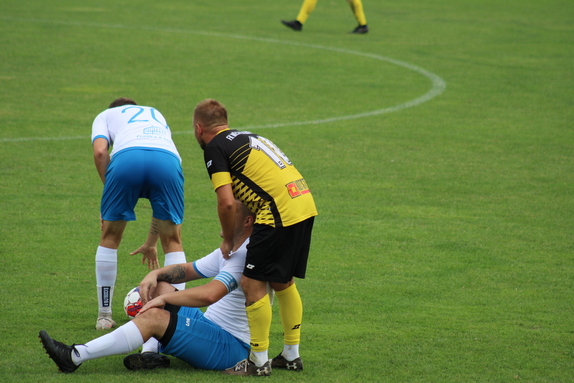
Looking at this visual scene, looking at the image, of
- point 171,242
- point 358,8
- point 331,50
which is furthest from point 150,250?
point 358,8

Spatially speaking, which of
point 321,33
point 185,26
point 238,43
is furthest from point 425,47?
point 185,26

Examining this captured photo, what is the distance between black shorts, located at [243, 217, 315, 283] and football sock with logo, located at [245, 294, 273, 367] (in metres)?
0.16

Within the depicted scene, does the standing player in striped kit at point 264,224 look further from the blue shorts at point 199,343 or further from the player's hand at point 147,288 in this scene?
the player's hand at point 147,288

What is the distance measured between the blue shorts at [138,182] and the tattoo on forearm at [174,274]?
0.81 meters

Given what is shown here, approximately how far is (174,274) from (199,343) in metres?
0.53

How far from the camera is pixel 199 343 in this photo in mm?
4551

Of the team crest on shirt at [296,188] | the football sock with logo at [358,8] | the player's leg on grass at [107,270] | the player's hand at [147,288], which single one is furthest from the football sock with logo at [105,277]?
the football sock with logo at [358,8]

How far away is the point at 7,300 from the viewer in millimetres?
5734

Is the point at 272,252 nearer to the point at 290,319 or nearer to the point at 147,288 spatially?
the point at 290,319

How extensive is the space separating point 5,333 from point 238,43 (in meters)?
13.7

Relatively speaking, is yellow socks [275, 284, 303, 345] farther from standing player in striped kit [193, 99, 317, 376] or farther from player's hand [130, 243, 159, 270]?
player's hand [130, 243, 159, 270]

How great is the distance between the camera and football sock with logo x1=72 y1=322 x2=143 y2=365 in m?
4.36

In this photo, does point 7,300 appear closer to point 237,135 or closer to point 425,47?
point 237,135

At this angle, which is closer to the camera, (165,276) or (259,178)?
(259,178)
